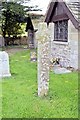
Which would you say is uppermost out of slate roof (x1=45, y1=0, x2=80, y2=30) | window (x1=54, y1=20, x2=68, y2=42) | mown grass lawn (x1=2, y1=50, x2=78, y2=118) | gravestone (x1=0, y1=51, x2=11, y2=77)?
slate roof (x1=45, y1=0, x2=80, y2=30)

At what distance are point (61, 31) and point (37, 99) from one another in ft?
23.4

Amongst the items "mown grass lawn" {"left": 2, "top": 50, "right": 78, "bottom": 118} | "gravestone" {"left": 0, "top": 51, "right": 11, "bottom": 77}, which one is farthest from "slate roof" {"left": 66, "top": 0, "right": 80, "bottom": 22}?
"gravestone" {"left": 0, "top": 51, "right": 11, "bottom": 77}

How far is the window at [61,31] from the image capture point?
1245 cm

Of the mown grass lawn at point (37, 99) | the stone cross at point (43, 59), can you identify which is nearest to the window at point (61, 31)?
the mown grass lawn at point (37, 99)

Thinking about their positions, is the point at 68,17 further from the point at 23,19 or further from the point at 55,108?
the point at 23,19

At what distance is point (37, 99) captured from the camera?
6.48 meters

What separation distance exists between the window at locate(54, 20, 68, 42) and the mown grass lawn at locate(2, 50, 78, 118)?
3.97 metres

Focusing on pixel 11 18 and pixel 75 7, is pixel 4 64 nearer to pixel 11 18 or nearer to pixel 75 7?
pixel 75 7

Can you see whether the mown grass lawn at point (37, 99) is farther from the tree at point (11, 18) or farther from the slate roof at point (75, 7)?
the tree at point (11, 18)

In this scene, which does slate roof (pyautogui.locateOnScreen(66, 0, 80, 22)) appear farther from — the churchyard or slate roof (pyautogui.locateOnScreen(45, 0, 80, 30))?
the churchyard

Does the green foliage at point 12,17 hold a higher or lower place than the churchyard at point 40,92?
higher

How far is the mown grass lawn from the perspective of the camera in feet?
18.1

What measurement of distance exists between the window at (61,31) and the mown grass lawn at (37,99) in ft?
13.0

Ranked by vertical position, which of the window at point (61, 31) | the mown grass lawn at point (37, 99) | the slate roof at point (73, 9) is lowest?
the mown grass lawn at point (37, 99)
